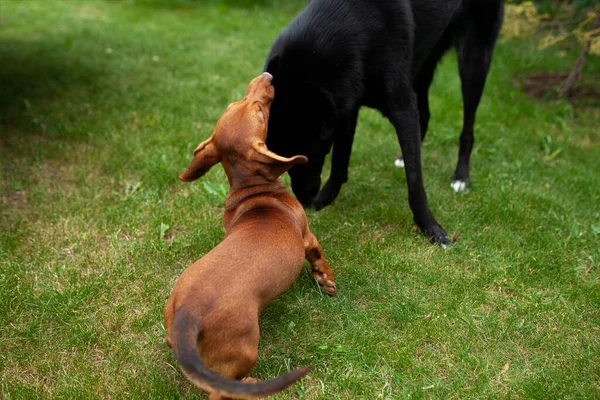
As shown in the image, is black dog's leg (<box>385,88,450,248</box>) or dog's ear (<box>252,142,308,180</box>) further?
black dog's leg (<box>385,88,450,248</box>)

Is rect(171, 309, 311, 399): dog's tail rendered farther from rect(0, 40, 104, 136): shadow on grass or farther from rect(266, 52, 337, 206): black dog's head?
rect(0, 40, 104, 136): shadow on grass

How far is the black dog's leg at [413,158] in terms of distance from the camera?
3387 millimetres

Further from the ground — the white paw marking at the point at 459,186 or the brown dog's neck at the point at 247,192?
the brown dog's neck at the point at 247,192

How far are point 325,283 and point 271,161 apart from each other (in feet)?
2.59

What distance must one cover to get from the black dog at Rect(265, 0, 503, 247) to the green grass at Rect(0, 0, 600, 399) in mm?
414

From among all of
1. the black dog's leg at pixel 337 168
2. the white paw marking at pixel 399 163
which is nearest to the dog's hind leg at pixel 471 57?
the white paw marking at pixel 399 163

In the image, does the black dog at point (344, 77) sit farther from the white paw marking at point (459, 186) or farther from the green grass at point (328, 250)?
the white paw marking at point (459, 186)

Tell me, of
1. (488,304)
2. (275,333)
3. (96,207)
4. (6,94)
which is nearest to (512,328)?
(488,304)

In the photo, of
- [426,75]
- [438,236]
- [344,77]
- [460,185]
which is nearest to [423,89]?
[426,75]

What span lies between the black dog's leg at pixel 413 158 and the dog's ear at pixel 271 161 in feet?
3.32

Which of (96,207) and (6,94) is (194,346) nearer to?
(96,207)

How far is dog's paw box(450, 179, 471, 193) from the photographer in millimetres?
4262

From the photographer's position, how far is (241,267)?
2330mm

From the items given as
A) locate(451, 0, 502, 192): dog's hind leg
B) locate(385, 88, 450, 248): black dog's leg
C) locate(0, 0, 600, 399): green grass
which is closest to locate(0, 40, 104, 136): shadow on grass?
locate(0, 0, 600, 399): green grass
